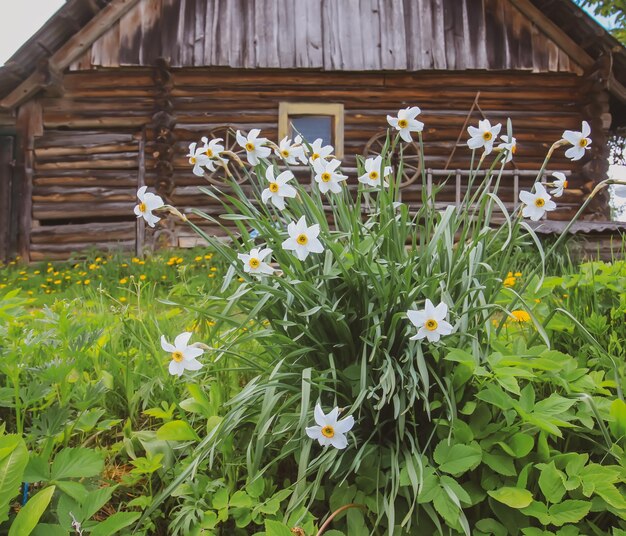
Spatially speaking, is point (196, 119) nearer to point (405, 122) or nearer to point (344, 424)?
point (405, 122)

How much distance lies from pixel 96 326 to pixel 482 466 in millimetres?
1384

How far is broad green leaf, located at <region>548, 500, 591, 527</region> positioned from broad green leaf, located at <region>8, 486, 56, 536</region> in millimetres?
1070

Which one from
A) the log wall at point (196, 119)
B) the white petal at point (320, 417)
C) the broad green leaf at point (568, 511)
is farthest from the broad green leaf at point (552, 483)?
the log wall at point (196, 119)

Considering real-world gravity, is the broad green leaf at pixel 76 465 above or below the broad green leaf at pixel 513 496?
above

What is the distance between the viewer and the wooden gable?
8.10 metres

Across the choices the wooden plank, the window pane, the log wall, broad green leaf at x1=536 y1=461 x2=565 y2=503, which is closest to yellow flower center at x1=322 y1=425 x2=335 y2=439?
broad green leaf at x1=536 y1=461 x2=565 y2=503

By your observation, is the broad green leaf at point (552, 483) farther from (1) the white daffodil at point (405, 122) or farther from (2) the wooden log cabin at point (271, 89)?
(2) the wooden log cabin at point (271, 89)

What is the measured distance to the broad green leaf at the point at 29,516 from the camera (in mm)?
1147

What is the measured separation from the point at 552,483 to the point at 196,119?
7.92 metres

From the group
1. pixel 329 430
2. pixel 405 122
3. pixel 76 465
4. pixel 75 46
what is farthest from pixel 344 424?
pixel 75 46

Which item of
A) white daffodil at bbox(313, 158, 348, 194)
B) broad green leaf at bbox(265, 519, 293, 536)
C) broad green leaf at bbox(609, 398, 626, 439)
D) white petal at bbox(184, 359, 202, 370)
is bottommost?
broad green leaf at bbox(265, 519, 293, 536)

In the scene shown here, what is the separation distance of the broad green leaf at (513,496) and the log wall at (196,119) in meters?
7.31

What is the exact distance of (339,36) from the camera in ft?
26.9

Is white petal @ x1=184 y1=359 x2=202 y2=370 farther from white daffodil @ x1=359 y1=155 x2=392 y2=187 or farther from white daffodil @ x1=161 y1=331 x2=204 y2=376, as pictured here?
white daffodil @ x1=359 y1=155 x2=392 y2=187
